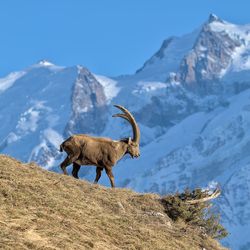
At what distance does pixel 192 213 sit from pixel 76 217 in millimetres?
5741

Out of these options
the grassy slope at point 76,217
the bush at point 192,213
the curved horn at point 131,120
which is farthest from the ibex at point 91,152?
the bush at point 192,213

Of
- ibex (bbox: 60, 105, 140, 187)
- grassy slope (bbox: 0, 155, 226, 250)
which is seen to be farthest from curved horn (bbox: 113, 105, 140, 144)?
grassy slope (bbox: 0, 155, 226, 250)

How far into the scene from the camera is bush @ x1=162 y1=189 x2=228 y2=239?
24.1 meters

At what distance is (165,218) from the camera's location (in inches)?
911

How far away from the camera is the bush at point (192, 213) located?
78.9 ft

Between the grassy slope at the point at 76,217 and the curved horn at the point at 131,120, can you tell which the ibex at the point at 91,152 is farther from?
the grassy slope at the point at 76,217

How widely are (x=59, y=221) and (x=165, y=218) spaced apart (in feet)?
17.1

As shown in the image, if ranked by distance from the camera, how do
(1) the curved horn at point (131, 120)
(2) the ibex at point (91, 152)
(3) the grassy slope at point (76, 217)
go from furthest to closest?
(1) the curved horn at point (131, 120) < (2) the ibex at point (91, 152) < (3) the grassy slope at point (76, 217)

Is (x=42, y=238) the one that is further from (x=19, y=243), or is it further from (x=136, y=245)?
(x=136, y=245)

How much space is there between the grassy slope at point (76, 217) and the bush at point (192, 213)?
0.34m

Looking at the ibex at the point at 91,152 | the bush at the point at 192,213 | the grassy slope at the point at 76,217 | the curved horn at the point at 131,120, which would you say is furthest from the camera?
the curved horn at the point at 131,120

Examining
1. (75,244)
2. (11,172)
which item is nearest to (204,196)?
(11,172)

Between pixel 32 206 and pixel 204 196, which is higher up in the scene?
pixel 204 196

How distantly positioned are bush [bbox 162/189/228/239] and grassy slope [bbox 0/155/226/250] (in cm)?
34
